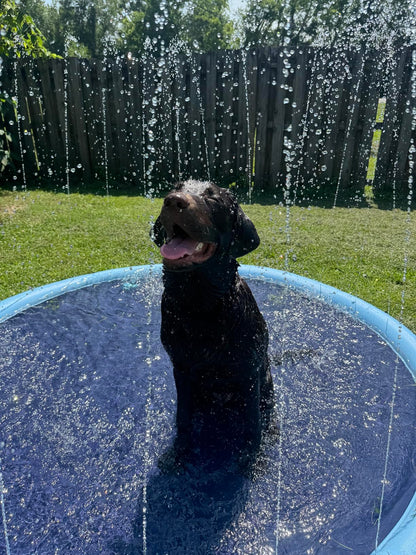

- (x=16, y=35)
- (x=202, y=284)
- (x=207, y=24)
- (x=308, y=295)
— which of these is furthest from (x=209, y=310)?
(x=207, y=24)

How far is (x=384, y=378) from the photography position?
10.1 ft

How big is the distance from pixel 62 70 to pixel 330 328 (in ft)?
24.2

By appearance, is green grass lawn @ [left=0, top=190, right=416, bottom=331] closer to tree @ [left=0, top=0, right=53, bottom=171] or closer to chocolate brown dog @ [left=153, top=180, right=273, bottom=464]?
tree @ [left=0, top=0, right=53, bottom=171]

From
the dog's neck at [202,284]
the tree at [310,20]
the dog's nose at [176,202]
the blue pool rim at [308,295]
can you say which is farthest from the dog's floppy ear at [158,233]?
the tree at [310,20]

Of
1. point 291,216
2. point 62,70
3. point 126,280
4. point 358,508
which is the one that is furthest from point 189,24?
point 358,508

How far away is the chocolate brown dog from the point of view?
72.4 inches

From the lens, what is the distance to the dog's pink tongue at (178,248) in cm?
181

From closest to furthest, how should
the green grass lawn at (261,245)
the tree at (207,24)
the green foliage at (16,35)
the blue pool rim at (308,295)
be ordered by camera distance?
the blue pool rim at (308,295) < the green grass lawn at (261,245) < the green foliage at (16,35) < the tree at (207,24)

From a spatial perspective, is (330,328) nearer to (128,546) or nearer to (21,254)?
(128,546)

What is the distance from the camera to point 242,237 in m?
2.10

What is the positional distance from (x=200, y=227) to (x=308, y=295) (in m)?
2.63

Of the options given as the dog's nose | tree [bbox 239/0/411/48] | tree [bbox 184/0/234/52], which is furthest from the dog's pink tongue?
tree [bbox 184/0/234/52]

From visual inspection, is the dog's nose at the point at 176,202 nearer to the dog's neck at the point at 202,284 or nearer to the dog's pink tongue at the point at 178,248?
the dog's pink tongue at the point at 178,248

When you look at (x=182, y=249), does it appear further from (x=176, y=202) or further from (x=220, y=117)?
(x=220, y=117)
